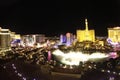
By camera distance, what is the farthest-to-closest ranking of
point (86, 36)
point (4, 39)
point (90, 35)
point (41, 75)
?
point (90, 35)
point (4, 39)
point (86, 36)
point (41, 75)

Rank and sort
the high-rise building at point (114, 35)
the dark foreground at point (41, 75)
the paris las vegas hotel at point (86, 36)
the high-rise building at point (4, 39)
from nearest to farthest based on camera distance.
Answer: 1. the dark foreground at point (41, 75)
2. the high-rise building at point (4, 39)
3. the paris las vegas hotel at point (86, 36)
4. the high-rise building at point (114, 35)

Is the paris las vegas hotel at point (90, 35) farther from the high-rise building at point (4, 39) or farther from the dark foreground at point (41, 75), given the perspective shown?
the dark foreground at point (41, 75)

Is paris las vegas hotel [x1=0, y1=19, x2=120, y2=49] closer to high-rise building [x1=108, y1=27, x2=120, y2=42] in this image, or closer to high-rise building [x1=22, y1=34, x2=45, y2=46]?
high-rise building [x1=108, y1=27, x2=120, y2=42]

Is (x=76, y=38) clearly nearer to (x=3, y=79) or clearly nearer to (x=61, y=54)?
(x=61, y=54)

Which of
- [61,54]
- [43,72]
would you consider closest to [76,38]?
[61,54]

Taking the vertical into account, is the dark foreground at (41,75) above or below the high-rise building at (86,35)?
below

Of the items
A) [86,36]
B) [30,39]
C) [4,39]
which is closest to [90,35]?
[86,36]

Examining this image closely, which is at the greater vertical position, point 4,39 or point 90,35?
point 90,35

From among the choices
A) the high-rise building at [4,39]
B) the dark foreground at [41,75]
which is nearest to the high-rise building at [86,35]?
the high-rise building at [4,39]

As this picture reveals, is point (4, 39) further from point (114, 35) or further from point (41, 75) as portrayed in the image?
point (41, 75)

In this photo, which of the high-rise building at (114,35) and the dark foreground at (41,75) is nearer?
the dark foreground at (41,75)

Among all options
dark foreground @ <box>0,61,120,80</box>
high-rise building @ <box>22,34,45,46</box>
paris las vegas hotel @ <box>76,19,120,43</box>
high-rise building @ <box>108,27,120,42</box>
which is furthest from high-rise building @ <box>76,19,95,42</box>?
dark foreground @ <box>0,61,120,80</box>
